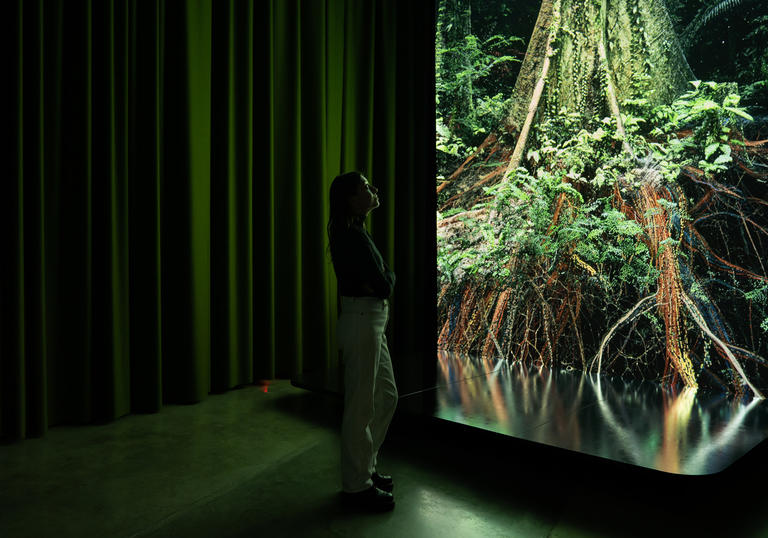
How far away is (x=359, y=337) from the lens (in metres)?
1.91

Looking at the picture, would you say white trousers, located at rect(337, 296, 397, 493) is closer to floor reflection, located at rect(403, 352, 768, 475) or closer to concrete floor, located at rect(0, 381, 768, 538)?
concrete floor, located at rect(0, 381, 768, 538)

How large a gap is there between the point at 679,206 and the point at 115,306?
360 cm

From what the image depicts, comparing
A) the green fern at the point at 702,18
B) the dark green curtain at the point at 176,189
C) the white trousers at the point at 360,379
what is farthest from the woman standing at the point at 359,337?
the green fern at the point at 702,18

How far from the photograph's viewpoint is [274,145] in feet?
12.5

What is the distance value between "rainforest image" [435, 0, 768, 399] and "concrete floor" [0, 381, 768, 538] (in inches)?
71.2

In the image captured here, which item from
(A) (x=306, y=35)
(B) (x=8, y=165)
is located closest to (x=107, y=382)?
(B) (x=8, y=165)

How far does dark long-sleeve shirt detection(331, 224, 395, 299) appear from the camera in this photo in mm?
1909

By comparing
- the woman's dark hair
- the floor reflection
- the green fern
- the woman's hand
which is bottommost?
the floor reflection

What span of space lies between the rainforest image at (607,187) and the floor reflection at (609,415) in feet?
3.19

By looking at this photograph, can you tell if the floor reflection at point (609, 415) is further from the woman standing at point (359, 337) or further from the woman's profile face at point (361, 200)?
the woman's profile face at point (361, 200)

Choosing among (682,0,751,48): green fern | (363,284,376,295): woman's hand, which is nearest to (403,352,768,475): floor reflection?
(363,284,376,295): woman's hand

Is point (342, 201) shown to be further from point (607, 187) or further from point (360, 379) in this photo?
point (607, 187)

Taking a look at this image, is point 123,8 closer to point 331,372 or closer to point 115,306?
point 115,306

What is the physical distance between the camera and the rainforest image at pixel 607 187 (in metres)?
3.77
